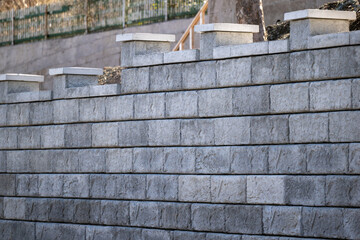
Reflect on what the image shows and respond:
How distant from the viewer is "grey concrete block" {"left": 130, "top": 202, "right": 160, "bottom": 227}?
37.7ft

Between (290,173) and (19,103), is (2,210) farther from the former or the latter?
(290,173)

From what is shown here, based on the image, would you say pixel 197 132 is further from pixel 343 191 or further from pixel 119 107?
pixel 343 191

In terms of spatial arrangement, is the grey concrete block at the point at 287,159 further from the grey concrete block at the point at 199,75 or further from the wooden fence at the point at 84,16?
the wooden fence at the point at 84,16

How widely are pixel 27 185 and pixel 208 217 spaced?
160 inches

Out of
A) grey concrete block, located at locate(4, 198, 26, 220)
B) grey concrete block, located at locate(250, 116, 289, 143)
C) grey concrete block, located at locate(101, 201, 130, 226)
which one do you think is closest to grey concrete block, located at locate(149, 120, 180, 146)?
grey concrete block, located at locate(101, 201, 130, 226)

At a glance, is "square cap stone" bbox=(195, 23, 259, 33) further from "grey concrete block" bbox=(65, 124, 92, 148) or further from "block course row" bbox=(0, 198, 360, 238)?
"grey concrete block" bbox=(65, 124, 92, 148)

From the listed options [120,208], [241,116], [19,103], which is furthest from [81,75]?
[241,116]

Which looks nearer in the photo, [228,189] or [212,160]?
[228,189]

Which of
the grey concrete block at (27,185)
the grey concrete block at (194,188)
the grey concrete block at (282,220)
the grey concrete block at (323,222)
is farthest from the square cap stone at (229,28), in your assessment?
the grey concrete block at (27,185)

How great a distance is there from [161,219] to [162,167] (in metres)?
0.78

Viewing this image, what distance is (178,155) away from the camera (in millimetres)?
11234

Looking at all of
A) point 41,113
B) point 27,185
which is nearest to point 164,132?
point 41,113

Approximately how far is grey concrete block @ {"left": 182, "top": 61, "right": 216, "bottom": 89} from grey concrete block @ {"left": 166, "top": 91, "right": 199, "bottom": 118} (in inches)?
5.2

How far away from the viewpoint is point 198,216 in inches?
432
